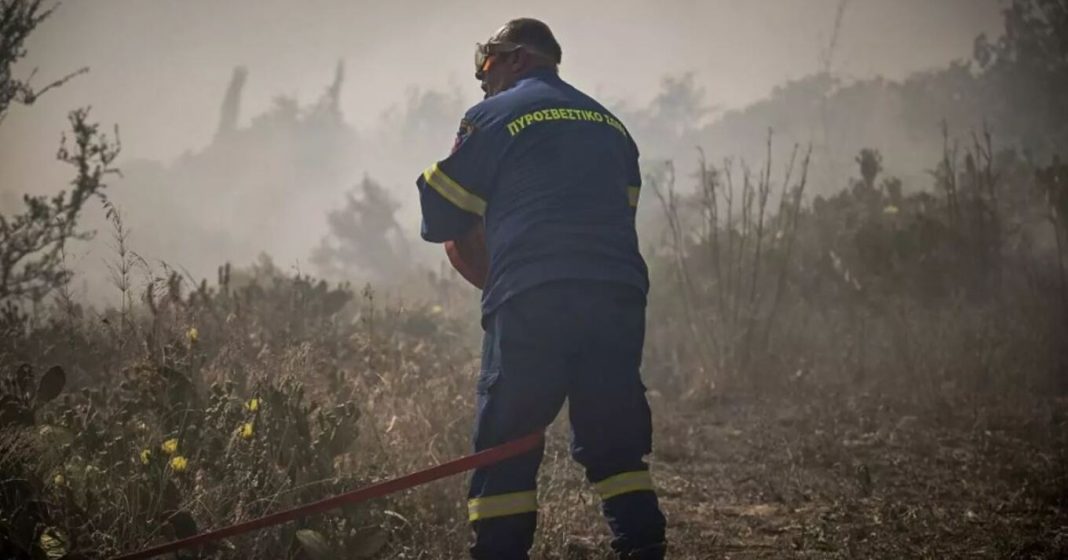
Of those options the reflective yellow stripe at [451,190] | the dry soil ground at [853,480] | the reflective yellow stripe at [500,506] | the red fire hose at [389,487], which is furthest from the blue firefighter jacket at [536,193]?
the dry soil ground at [853,480]

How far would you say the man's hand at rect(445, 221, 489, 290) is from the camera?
228 centimetres

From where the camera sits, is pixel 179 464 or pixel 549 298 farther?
pixel 179 464

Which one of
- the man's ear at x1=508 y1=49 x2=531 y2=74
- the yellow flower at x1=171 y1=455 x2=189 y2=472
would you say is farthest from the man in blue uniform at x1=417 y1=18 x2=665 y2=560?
the yellow flower at x1=171 y1=455 x2=189 y2=472

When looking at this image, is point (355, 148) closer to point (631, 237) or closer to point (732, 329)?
point (732, 329)

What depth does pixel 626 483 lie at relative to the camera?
1.93m

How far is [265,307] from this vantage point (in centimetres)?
727

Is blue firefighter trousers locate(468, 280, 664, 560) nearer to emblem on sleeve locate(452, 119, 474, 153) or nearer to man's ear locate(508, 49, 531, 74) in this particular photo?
emblem on sleeve locate(452, 119, 474, 153)

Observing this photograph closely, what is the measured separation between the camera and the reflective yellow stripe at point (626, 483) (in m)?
1.93

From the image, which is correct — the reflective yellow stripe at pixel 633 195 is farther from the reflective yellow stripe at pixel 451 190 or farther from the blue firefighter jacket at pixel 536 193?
the reflective yellow stripe at pixel 451 190

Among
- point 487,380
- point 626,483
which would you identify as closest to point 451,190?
point 487,380

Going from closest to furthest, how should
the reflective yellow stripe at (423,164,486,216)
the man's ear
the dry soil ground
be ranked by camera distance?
the reflective yellow stripe at (423,164,486,216), the man's ear, the dry soil ground

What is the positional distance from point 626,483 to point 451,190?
1084 mm

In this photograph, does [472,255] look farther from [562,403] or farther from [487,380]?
[562,403]

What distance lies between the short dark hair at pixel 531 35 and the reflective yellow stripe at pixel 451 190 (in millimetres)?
691
